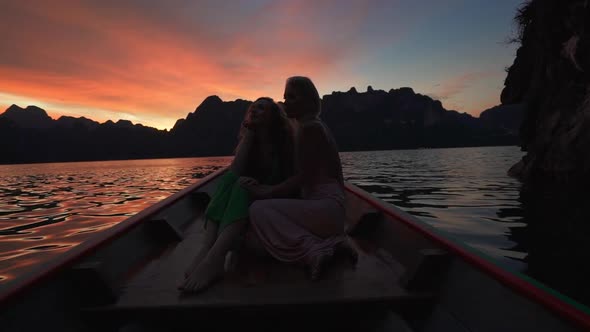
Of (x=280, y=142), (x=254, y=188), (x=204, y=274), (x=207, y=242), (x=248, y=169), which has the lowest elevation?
(x=204, y=274)

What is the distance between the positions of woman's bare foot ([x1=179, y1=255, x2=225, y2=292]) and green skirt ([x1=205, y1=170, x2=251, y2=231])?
0.98ft

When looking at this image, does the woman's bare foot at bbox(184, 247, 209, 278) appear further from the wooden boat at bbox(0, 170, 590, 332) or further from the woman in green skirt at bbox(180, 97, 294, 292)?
the wooden boat at bbox(0, 170, 590, 332)

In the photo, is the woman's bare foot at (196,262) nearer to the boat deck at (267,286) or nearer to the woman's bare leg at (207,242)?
the woman's bare leg at (207,242)

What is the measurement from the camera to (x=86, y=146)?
18400 centimetres

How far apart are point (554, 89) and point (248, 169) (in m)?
17.5

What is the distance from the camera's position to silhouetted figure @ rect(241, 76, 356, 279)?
8.48 feet

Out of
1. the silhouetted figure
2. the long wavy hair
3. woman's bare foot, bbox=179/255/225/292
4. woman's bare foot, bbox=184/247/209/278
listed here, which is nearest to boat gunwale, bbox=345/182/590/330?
the silhouetted figure

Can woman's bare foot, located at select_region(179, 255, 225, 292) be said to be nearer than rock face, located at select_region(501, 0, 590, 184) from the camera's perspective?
Yes

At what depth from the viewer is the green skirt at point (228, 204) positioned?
8.50ft

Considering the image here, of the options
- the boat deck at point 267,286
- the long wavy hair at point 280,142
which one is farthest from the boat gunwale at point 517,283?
the long wavy hair at point 280,142

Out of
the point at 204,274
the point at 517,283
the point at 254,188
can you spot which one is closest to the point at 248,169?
the point at 254,188

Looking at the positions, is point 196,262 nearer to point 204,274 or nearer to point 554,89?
point 204,274

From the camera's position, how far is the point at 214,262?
233 centimetres

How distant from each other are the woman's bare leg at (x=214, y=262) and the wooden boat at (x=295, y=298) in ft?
0.23
